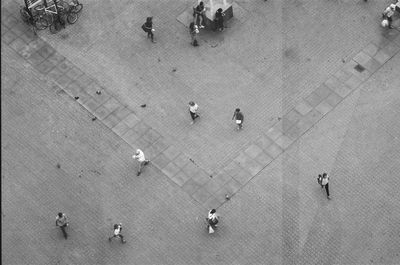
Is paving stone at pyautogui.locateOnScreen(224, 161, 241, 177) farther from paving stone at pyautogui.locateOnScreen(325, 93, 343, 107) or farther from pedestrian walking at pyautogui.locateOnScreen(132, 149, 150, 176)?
paving stone at pyautogui.locateOnScreen(325, 93, 343, 107)

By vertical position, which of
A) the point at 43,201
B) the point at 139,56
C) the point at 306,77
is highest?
the point at 306,77

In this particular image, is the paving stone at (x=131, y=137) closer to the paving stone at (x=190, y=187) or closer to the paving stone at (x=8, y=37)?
the paving stone at (x=190, y=187)

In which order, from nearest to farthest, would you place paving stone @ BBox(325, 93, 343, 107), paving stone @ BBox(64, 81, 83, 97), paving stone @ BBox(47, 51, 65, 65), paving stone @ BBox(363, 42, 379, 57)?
paving stone @ BBox(325, 93, 343, 107)
paving stone @ BBox(64, 81, 83, 97)
paving stone @ BBox(363, 42, 379, 57)
paving stone @ BBox(47, 51, 65, 65)

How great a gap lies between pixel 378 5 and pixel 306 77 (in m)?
5.31

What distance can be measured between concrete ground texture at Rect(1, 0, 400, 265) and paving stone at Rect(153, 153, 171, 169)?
0.06m

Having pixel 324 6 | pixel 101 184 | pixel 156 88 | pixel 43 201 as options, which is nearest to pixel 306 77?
pixel 324 6

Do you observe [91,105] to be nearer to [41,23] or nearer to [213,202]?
[41,23]

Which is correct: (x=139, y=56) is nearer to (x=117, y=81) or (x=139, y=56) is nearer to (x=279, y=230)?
(x=117, y=81)

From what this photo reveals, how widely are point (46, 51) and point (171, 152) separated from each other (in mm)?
7794

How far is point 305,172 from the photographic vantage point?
3231 centimetres

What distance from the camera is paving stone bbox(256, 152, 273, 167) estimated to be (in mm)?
32625

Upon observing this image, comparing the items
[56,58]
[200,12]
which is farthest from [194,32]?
→ [56,58]

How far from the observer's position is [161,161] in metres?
32.9

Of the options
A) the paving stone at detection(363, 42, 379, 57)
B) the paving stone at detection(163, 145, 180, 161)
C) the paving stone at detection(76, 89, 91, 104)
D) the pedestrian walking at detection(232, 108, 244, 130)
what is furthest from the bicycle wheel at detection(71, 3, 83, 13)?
the paving stone at detection(363, 42, 379, 57)
